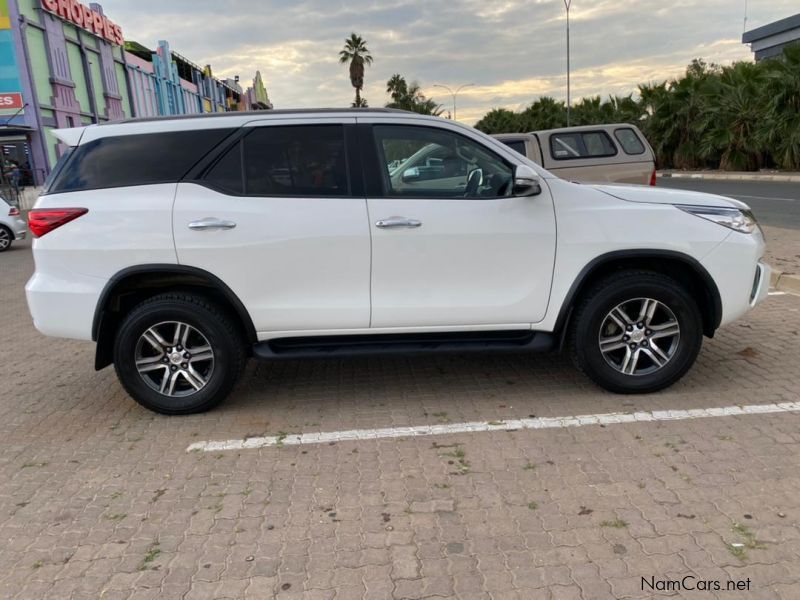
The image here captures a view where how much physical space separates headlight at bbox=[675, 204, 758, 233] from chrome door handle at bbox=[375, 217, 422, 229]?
1.76m

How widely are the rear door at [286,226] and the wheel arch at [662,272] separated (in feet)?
4.43

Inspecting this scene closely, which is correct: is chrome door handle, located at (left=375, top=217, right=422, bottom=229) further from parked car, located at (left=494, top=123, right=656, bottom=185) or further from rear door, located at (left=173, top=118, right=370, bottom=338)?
parked car, located at (left=494, top=123, right=656, bottom=185)

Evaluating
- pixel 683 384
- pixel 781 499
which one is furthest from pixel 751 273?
pixel 781 499

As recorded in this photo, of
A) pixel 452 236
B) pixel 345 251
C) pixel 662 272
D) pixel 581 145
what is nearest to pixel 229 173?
pixel 345 251

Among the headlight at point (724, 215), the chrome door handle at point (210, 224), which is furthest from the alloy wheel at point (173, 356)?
the headlight at point (724, 215)

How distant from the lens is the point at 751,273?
4211 millimetres

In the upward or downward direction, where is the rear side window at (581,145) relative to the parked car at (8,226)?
upward

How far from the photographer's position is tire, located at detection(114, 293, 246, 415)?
4.09 meters

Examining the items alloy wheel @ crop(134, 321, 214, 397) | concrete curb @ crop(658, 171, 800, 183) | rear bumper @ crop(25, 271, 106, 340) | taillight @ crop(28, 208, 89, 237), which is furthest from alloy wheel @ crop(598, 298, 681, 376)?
concrete curb @ crop(658, 171, 800, 183)

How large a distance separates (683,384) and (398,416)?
81.7 inches

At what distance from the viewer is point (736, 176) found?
2514 cm

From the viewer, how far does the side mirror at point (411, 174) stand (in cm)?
414

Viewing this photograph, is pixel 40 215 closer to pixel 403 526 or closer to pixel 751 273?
pixel 403 526

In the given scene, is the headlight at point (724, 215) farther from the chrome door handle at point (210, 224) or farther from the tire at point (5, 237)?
the tire at point (5, 237)
